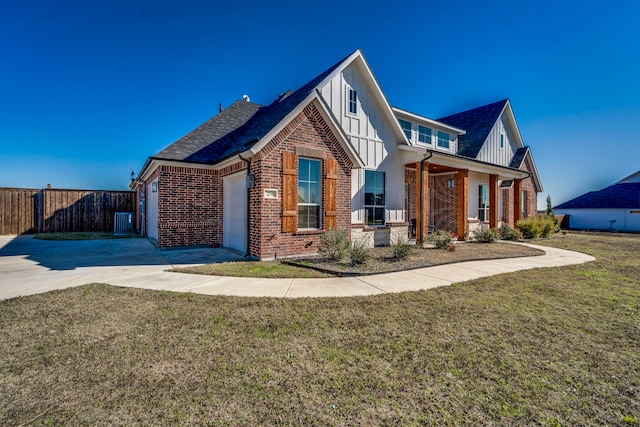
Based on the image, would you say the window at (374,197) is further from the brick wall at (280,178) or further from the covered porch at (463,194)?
the covered porch at (463,194)

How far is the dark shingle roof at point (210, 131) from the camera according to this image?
10.4 m

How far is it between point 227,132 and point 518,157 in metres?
19.0

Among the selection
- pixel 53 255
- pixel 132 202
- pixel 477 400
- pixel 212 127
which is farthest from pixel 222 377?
pixel 132 202

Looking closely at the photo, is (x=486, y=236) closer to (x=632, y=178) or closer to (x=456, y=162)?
(x=456, y=162)

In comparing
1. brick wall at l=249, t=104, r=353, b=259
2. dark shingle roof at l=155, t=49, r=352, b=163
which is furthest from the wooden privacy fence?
brick wall at l=249, t=104, r=353, b=259

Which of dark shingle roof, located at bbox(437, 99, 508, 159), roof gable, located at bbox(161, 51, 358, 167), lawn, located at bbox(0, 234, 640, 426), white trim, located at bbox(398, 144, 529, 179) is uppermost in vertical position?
dark shingle roof, located at bbox(437, 99, 508, 159)

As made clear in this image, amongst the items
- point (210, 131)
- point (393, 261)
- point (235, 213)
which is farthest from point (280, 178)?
point (210, 131)

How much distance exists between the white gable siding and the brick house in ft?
8.48

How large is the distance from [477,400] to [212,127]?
12.8 metres

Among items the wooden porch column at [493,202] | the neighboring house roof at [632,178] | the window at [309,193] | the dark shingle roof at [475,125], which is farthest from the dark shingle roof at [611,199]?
the window at [309,193]

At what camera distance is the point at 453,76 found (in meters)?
13.3

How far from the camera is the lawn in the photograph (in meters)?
2.07

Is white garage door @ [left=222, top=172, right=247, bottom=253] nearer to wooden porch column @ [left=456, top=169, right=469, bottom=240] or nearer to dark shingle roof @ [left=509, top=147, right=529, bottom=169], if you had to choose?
wooden porch column @ [left=456, top=169, right=469, bottom=240]

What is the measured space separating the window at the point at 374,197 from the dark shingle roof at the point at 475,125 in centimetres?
852
